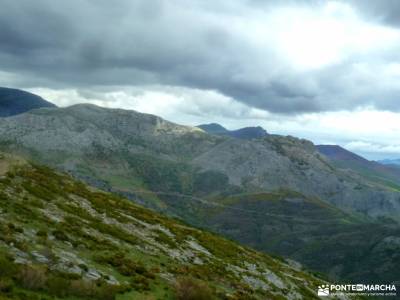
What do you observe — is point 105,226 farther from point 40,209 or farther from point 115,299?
point 115,299

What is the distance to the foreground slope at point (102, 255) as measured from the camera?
2778 centimetres

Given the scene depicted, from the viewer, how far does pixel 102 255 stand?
35.4 meters

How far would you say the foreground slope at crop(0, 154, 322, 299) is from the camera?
2778cm

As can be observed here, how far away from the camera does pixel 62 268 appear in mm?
29609

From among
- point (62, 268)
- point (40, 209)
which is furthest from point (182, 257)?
point (62, 268)
